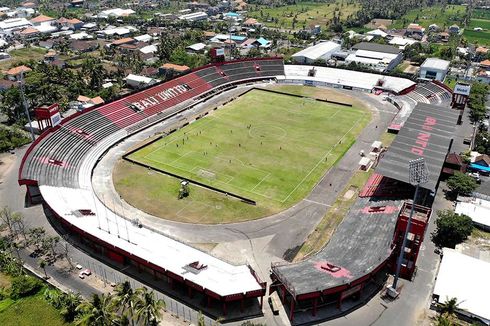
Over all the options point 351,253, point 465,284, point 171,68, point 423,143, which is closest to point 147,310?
point 351,253

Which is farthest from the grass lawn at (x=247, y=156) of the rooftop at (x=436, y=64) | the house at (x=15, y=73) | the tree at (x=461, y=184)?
the house at (x=15, y=73)

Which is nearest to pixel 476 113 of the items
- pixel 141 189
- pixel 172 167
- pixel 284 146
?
pixel 284 146

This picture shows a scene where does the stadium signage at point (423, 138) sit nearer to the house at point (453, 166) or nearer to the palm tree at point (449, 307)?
the house at point (453, 166)

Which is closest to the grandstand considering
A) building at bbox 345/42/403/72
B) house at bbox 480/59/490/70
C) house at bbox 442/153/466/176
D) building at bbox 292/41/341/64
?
building at bbox 292/41/341/64

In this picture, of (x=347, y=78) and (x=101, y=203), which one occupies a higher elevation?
(x=347, y=78)

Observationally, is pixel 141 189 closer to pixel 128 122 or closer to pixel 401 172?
pixel 128 122

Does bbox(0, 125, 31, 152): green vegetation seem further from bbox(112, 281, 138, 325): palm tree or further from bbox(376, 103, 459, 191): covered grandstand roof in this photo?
bbox(376, 103, 459, 191): covered grandstand roof

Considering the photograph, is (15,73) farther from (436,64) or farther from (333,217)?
(436,64)
